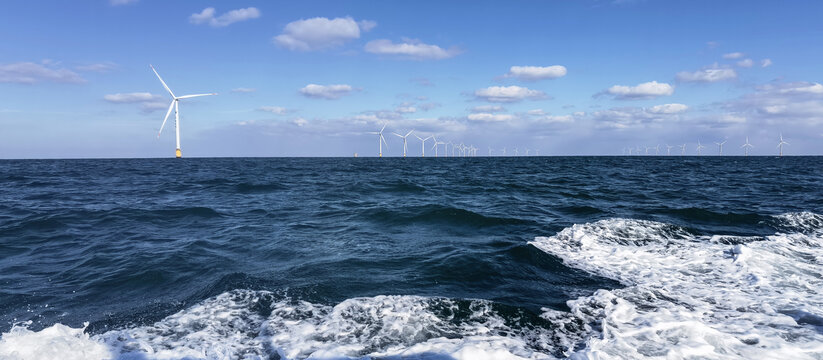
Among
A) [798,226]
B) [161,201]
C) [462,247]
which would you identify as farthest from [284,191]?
[798,226]

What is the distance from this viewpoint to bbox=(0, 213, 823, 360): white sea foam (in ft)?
18.3

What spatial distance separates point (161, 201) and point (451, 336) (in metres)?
20.0

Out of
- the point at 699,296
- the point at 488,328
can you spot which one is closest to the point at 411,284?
the point at 488,328

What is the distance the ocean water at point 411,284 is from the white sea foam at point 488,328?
0.11 ft

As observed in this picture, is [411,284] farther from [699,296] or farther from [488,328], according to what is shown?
[699,296]

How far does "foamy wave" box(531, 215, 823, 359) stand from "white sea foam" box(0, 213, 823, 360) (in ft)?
0.09

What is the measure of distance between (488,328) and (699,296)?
15.1 ft

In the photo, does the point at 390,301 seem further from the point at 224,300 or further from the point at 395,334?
the point at 224,300

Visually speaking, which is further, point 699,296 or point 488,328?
point 699,296

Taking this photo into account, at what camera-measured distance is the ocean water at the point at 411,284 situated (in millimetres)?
5812

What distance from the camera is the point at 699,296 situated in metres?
7.72

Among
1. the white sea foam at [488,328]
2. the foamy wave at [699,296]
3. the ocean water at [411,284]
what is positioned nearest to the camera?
the white sea foam at [488,328]

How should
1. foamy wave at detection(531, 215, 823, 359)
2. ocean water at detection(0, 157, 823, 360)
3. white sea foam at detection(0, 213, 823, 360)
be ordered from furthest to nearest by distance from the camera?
1. ocean water at detection(0, 157, 823, 360)
2. foamy wave at detection(531, 215, 823, 359)
3. white sea foam at detection(0, 213, 823, 360)

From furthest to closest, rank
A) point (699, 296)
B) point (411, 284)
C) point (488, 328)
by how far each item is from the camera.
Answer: point (411, 284) < point (699, 296) < point (488, 328)
